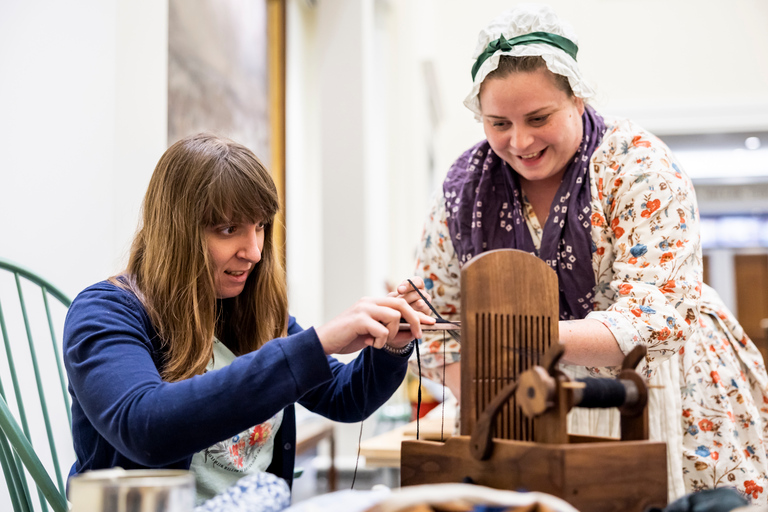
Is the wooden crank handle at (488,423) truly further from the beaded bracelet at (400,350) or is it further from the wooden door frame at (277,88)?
the wooden door frame at (277,88)

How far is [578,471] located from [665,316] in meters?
0.41

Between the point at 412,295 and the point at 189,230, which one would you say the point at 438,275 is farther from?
the point at 189,230

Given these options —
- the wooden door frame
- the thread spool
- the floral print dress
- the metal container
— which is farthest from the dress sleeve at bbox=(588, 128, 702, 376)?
the wooden door frame

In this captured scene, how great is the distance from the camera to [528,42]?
1.05 m

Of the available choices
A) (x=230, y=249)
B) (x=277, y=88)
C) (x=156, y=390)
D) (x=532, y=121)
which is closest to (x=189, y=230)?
(x=230, y=249)

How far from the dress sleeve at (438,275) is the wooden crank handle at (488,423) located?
1.98 feet

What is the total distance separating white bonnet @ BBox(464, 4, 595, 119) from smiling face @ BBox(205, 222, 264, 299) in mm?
438

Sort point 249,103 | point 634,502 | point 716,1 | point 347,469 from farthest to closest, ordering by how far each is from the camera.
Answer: point 716,1 → point 347,469 → point 249,103 → point 634,502

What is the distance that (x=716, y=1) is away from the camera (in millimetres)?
5809

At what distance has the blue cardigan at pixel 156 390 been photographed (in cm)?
72

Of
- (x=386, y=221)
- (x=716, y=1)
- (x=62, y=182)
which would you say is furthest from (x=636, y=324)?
(x=716, y=1)

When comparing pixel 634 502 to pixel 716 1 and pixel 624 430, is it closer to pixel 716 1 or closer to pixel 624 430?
pixel 624 430

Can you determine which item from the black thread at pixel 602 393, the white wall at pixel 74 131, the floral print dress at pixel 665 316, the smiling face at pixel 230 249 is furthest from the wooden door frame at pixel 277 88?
the black thread at pixel 602 393

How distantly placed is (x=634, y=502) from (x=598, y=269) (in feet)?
1.69
